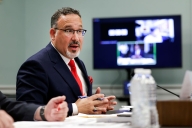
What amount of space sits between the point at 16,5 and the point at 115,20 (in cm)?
134

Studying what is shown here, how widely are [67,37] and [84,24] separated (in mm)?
2336

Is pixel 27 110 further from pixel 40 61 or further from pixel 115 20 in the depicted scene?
pixel 115 20

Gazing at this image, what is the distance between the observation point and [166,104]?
120 cm

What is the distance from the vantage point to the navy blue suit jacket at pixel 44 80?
6.61ft

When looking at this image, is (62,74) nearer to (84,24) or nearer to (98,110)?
(98,110)

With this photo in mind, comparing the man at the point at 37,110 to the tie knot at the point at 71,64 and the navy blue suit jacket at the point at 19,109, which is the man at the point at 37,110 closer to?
the navy blue suit jacket at the point at 19,109

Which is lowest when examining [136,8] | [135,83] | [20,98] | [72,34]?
[20,98]

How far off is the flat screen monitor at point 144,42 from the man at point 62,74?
1.96 m

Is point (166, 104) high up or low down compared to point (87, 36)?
down

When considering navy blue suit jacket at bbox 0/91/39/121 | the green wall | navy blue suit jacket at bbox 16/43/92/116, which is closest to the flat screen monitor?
the green wall

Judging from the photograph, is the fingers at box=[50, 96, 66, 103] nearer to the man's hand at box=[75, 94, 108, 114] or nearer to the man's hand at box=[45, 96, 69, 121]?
the man's hand at box=[45, 96, 69, 121]

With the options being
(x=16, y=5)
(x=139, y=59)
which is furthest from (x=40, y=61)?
(x=16, y=5)

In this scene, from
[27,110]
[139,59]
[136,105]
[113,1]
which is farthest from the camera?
[113,1]

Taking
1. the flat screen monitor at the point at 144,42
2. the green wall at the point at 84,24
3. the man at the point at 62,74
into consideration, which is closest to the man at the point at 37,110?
the man at the point at 62,74
